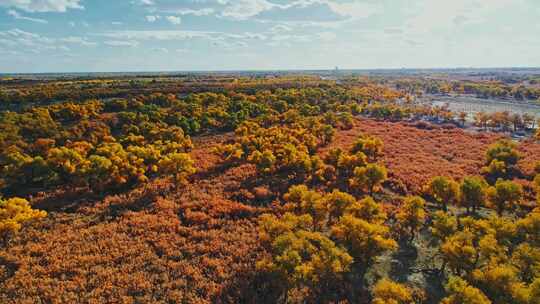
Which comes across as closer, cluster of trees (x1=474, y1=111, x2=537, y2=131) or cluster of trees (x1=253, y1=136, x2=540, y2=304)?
cluster of trees (x1=253, y1=136, x2=540, y2=304)

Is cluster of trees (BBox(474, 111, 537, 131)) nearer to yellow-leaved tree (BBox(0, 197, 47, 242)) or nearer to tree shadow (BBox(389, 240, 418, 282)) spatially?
tree shadow (BBox(389, 240, 418, 282))

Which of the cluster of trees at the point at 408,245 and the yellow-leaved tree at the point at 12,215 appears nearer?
the cluster of trees at the point at 408,245

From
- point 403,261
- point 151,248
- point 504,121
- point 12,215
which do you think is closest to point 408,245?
point 403,261

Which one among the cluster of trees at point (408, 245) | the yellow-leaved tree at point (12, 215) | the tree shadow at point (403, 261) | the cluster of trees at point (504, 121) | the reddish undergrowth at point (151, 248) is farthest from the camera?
the cluster of trees at point (504, 121)

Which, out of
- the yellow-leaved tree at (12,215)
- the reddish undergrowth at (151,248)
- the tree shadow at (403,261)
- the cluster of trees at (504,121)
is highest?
the cluster of trees at (504,121)

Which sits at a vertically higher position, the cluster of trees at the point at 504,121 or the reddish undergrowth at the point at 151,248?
the cluster of trees at the point at 504,121

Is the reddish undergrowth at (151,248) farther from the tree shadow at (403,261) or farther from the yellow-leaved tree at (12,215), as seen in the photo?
the tree shadow at (403,261)

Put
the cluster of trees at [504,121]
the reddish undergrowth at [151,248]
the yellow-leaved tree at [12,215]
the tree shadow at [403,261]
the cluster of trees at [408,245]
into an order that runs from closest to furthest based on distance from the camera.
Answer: the cluster of trees at [408,245]
the reddish undergrowth at [151,248]
the tree shadow at [403,261]
the yellow-leaved tree at [12,215]
the cluster of trees at [504,121]

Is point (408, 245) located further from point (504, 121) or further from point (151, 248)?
point (504, 121)

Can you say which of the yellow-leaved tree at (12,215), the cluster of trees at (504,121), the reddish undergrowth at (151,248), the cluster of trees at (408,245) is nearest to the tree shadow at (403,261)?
the cluster of trees at (408,245)

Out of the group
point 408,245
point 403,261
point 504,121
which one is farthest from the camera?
point 504,121

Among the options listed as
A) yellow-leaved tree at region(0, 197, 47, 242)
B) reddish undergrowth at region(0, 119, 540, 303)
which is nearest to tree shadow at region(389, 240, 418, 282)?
reddish undergrowth at region(0, 119, 540, 303)
